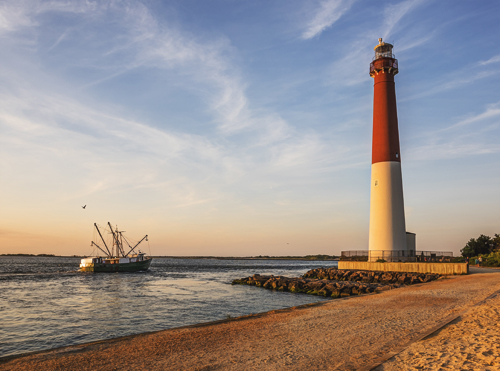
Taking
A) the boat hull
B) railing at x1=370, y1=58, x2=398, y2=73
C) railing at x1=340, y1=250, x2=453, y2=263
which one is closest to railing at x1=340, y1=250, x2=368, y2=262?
railing at x1=340, y1=250, x2=453, y2=263

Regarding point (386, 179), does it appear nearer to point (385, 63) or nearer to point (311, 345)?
point (385, 63)

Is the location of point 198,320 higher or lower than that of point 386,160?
lower

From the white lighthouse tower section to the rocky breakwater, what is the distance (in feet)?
8.43

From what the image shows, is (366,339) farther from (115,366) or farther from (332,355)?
(115,366)

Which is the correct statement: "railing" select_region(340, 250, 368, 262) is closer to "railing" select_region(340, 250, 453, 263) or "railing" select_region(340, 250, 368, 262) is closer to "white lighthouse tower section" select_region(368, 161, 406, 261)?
"railing" select_region(340, 250, 453, 263)

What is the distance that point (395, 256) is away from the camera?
35.8m

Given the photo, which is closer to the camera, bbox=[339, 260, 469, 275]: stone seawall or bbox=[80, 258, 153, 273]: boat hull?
bbox=[339, 260, 469, 275]: stone seawall

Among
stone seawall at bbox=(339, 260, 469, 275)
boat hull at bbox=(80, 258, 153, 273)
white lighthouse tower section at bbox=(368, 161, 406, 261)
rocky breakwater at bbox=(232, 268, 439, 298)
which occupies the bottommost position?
boat hull at bbox=(80, 258, 153, 273)

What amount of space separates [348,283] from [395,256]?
294 inches

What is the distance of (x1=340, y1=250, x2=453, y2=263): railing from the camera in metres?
35.8

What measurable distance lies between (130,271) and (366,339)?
7639 cm

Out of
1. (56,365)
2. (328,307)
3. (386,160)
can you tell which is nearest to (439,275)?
(386,160)

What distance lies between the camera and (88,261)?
80000mm

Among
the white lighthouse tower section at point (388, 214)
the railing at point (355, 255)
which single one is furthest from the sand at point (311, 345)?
the railing at point (355, 255)
